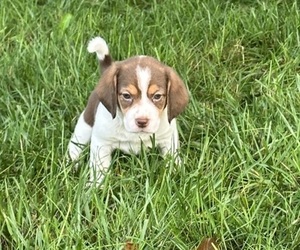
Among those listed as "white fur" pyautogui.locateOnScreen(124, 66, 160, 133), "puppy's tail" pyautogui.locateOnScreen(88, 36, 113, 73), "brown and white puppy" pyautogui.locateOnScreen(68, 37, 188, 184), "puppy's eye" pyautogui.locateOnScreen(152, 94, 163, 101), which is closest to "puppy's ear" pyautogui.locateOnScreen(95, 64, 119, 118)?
"brown and white puppy" pyautogui.locateOnScreen(68, 37, 188, 184)

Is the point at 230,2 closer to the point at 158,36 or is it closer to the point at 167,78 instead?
the point at 158,36

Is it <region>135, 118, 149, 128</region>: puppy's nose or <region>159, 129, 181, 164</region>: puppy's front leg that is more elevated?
<region>135, 118, 149, 128</region>: puppy's nose

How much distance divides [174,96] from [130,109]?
0.27 m

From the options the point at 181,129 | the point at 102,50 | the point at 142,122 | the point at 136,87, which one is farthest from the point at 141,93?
the point at 181,129

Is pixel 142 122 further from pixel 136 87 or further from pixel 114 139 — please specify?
pixel 114 139

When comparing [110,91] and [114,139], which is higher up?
[110,91]

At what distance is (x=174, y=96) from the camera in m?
4.23

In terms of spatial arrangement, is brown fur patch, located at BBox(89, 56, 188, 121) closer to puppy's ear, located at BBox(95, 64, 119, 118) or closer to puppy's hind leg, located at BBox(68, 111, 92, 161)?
puppy's ear, located at BBox(95, 64, 119, 118)

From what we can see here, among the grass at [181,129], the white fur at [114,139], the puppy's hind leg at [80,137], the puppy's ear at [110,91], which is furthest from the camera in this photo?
the puppy's hind leg at [80,137]

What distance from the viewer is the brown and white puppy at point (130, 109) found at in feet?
13.4

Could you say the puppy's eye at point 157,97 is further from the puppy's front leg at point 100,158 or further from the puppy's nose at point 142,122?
the puppy's front leg at point 100,158

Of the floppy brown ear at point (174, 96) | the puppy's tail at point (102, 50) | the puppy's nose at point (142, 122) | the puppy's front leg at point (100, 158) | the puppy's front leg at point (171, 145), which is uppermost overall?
the puppy's tail at point (102, 50)

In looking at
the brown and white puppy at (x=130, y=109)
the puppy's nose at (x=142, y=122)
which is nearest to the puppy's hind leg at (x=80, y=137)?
the brown and white puppy at (x=130, y=109)

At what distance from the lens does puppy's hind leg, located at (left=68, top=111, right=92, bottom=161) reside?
453 cm
